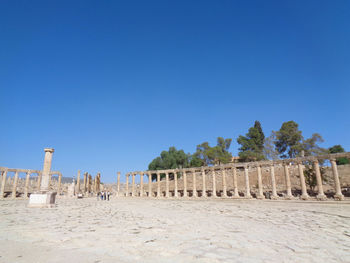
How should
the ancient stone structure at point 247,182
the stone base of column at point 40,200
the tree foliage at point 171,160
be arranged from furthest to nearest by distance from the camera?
the tree foliage at point 171,160
the ancient stone structure at point 247,182
the stone base of column at point 40,200

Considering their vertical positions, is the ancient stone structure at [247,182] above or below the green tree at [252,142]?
below

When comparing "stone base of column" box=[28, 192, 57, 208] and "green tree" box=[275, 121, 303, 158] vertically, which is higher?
"green tree" box=[275, 121, 303, 158]

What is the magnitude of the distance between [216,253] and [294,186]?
3515cm

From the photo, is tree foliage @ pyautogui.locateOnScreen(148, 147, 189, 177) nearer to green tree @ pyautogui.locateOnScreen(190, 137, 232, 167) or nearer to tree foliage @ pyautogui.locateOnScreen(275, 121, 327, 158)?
green tree @ pyautogui.locateOnScreen(190, 137, 232, 167)

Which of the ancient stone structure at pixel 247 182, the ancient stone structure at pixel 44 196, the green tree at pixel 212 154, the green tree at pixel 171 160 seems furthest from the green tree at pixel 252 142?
the ancient stone structure at pixel 44 196

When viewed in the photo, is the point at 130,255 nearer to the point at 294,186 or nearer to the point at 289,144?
the point at 294,186

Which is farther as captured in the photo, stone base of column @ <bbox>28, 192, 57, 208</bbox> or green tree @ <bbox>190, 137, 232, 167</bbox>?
green tree @ <bbox>190, 137, 232, 167</bbox>

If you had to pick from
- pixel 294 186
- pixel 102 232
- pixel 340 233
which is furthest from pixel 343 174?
pixel 102 232

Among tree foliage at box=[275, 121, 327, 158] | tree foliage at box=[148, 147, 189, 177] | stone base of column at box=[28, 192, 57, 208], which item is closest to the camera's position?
stone base of column at box=[28, 192, 57, 208]

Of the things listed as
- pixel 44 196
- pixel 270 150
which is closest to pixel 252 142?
pixel 270 150

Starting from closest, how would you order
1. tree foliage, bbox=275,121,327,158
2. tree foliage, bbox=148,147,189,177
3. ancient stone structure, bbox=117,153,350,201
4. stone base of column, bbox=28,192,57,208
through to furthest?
stone base of column, bbox=28,192,57,208
ancient stone structure, bbox=117,153,350,201
tree foliage, bbox=275,121,327,158
tree foliage, bbox=148,147,189,177

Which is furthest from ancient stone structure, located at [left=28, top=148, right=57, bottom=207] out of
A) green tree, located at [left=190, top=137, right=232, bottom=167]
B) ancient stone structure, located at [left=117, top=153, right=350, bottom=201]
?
green tree, located at [left=190, top=137, right=232, bottom=167]

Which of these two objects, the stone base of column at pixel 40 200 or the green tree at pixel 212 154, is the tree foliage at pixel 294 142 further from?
the stone base of column at pixel 40 200

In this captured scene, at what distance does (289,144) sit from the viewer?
5456 centimetres
